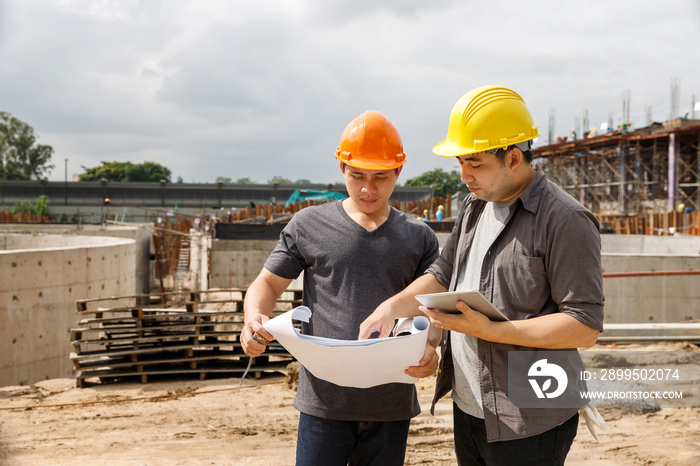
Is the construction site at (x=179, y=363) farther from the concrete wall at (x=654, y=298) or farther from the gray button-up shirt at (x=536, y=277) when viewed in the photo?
the gray button-up shirt at (x=536, y=277)

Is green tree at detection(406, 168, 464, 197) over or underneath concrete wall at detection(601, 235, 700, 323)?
over

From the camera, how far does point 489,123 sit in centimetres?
188

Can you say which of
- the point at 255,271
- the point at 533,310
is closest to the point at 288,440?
the point at 533,310

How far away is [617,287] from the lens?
12664 mm

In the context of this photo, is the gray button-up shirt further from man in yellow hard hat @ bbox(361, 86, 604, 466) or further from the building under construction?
the building under construction

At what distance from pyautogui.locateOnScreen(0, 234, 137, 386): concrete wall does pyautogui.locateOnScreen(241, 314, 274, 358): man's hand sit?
350 inches

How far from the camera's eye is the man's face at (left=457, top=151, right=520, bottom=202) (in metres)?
1.90

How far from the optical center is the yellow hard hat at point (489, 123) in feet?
6.14

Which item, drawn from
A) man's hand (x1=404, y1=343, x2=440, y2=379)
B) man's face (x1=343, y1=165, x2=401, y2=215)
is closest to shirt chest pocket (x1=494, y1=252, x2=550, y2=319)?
man's hand (x1=404, y1=343, x2=440, y2=379)

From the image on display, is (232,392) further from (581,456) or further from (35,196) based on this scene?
(35,196)

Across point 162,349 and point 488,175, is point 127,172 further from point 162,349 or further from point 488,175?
point 488,175

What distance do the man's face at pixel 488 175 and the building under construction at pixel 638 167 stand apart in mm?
33083

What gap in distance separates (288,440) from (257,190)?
164 feet

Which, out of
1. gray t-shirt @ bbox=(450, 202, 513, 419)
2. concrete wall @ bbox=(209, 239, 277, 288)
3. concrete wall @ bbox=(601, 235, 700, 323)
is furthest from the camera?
concrete wall @ bbox=(209, 239, 277, 288)
